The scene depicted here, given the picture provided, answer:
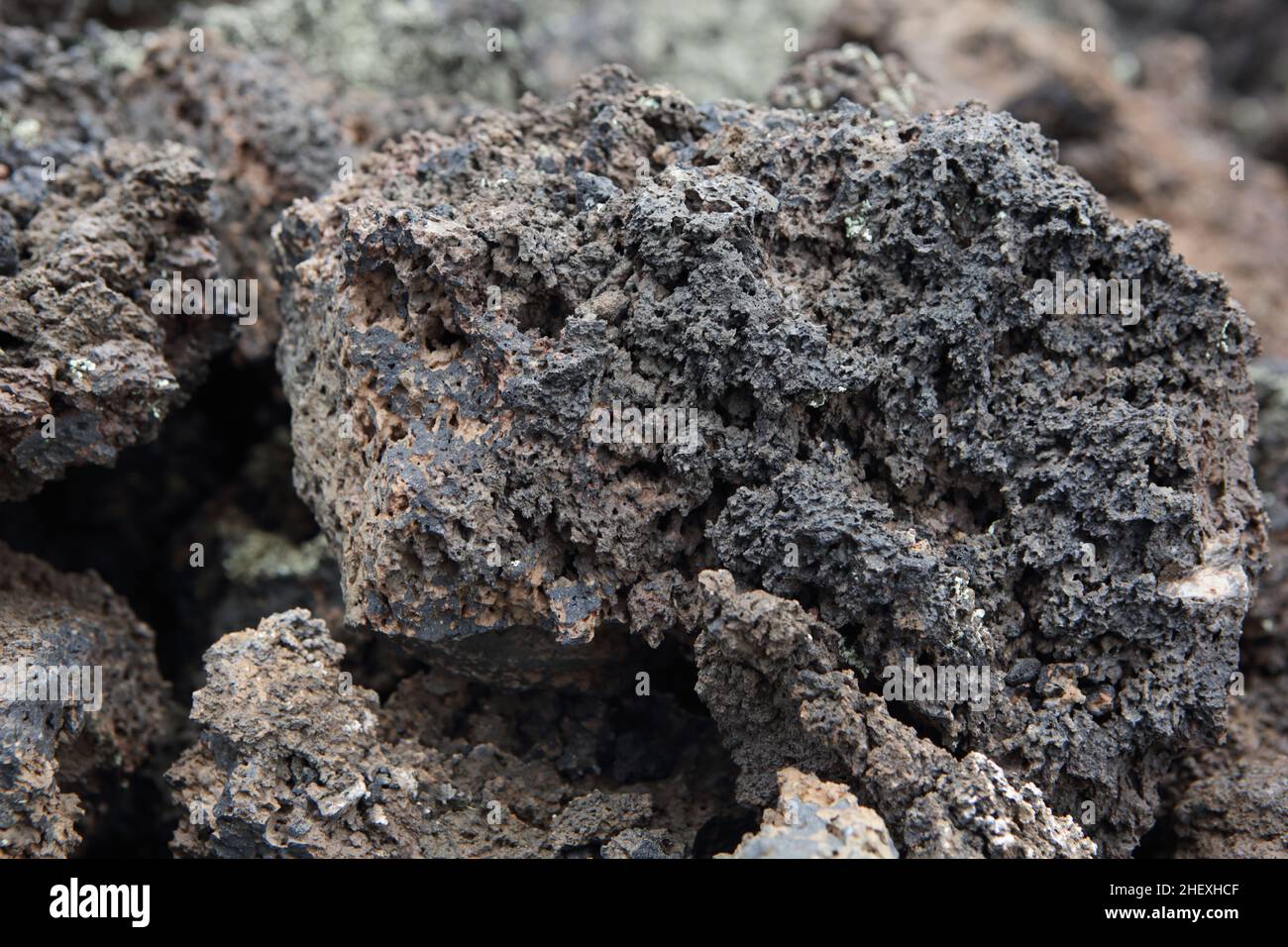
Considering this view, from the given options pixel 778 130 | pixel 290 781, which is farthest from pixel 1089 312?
pixel 290 781

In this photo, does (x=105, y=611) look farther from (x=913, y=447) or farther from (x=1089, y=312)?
(x=1089, y=312)

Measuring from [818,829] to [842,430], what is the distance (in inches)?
58.2

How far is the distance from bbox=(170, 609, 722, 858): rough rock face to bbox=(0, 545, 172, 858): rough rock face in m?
0.46

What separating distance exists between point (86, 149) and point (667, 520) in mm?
3544

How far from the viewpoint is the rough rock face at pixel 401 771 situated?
4.32 m

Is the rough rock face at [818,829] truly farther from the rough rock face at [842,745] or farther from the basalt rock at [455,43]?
the basalt rock at [455,43]

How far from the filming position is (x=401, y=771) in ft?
14.7

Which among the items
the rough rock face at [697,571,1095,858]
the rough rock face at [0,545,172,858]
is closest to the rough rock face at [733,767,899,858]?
the rough rock face at [697,571,1095,858]

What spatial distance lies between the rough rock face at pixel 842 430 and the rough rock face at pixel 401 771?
0.43m

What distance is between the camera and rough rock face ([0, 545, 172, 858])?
4352 millimetres

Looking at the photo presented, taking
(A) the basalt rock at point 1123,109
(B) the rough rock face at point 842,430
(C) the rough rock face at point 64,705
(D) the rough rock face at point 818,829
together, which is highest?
(A) the basalt rock at point 1123,109

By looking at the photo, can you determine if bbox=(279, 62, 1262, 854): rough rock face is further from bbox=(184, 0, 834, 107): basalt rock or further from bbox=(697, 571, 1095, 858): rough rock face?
bbox=(184, 0, 834, 107): basalt rock

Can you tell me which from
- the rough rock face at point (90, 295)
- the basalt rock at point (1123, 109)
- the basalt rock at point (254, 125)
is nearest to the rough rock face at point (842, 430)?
the rough rock face at point (90, 295)
